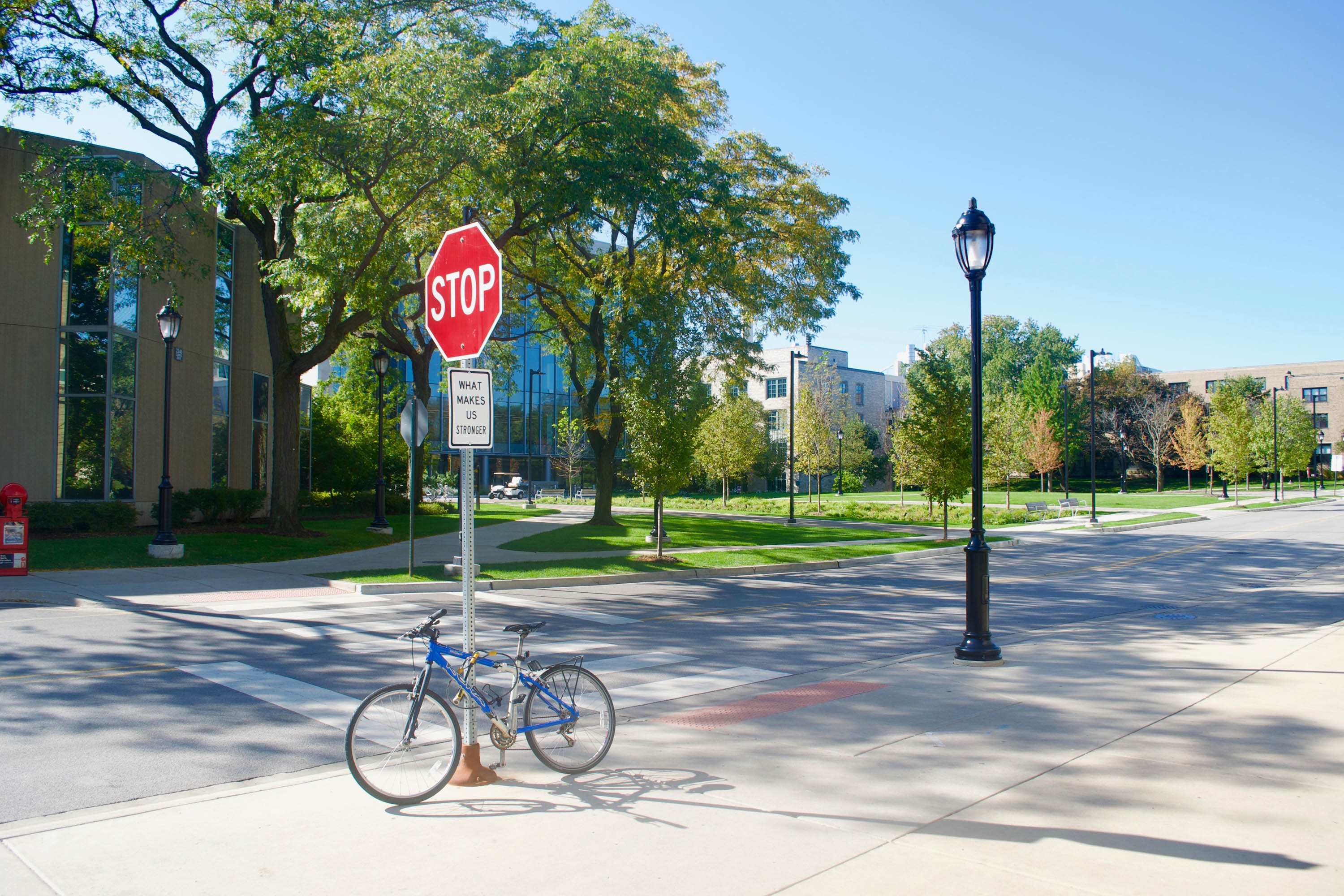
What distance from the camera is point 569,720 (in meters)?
5.54

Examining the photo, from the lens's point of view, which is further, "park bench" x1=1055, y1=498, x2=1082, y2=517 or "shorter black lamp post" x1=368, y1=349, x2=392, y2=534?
"park bench" x1=1055, y1=498, x2=1082, y2=517

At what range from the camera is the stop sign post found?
5.11 meters

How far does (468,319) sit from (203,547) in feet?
55.3

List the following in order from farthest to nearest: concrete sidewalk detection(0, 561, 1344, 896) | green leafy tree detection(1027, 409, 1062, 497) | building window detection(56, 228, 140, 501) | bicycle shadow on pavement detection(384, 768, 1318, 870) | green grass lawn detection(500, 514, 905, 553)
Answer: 1. green leafy tree detection(1027, 409, 1062, 497)
2. green grass lawn detection(500, 514, 905, 553)
3. building window detection(56, 228, 140, 501)
4. bicycle shadow on pavement detection(384, 768, 1318, 870)
5. concrete sidewalk detection(0, 561, 1344, 896)

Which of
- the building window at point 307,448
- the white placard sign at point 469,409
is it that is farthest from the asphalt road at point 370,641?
the building window at point 307,448

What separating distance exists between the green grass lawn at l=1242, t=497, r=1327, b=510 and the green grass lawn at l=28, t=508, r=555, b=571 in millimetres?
45970

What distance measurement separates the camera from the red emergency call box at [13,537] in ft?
49.1

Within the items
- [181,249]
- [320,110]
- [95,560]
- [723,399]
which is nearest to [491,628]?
[95,560]

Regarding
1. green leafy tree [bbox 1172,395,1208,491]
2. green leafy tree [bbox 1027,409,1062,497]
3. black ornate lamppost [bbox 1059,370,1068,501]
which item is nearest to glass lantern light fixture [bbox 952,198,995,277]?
black ornate lamppost [bbox 1059,370,1068,501]

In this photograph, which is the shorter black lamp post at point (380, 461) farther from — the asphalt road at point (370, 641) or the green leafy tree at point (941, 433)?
the green leafy tree at point (941, 433)

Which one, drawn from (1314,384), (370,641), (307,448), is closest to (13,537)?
(370,641)

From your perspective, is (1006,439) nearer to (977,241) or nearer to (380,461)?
(380,461)

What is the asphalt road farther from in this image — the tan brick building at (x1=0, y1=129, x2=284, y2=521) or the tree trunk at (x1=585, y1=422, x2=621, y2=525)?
the tree trunk at (x1=585, y1=422, x2=621, y2=525)

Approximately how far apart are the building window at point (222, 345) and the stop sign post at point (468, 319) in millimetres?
23437
